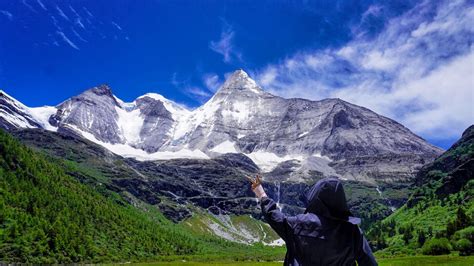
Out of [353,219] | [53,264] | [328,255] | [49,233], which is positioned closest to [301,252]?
[328,255]

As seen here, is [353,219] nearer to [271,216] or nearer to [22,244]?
[271,216]

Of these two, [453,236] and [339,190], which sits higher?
[453,236]

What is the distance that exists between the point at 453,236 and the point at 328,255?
15640cm

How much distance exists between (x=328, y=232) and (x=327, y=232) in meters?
0.02

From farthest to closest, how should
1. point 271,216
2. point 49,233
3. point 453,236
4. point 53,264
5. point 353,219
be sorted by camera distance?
point 49,233 → point 53,264 → point 453,236 → point 271,216 → point 353,219

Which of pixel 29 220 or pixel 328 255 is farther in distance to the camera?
pixel 29 220

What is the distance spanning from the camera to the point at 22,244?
16875 centimetres

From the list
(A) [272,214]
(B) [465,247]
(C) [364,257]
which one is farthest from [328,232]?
(B) [465,247]

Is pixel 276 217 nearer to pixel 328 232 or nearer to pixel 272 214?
pixel 272 214

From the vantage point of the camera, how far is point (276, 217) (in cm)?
916

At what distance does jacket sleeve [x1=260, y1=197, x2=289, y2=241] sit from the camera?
9107mm

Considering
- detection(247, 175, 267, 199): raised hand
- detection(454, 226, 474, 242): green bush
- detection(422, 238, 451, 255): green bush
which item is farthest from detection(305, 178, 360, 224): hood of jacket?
detection(422, 238, 451, 255): green bush

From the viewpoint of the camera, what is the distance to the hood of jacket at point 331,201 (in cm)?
861

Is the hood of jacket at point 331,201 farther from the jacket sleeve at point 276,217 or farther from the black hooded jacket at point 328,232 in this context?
the jacket sleeve at point 276,217
